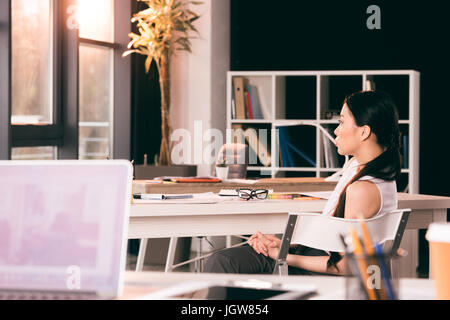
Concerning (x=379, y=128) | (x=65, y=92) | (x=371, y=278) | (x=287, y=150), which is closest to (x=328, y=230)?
→ (x=379, y=128)

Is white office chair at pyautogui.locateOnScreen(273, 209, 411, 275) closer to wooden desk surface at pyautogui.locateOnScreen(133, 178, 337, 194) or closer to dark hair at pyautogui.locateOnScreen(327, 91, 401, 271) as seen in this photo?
dark hair at pyautogui.locateOnScreen(327, 91, 401, 271)

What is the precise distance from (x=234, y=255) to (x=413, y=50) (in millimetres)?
4053

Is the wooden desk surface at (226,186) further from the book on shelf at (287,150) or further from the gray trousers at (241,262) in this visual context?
the book on shelf at (287,150)

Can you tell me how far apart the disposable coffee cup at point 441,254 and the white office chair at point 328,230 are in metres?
1.34

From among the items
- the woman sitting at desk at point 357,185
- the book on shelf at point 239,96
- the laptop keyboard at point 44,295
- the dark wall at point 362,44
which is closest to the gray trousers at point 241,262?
the woman sitting at desk at point 357,185

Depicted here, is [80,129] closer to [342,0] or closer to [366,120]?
[342,0]

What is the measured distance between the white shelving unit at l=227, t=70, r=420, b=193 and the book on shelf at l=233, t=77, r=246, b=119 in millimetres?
43

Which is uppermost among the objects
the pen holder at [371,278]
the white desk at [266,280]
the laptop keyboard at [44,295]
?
the pen holder at [371,278]

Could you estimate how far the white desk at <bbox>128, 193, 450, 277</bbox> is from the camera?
9.98 ft

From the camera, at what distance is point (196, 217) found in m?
3.13

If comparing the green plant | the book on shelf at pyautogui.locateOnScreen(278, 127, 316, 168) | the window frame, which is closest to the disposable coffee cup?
the window frame

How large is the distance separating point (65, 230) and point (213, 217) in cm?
199

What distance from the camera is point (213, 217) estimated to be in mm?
3148

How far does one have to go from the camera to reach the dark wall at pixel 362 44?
6199 millimetres
